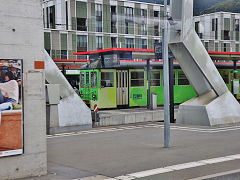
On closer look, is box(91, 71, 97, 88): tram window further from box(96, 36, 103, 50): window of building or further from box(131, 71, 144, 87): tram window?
box(96, 36, 103, 50): window of building

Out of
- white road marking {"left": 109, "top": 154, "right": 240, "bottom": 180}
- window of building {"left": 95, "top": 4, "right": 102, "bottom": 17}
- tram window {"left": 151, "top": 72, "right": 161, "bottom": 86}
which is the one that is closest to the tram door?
tram window {"left": 151, "top": 72, "right": 161, "bottom": 86}

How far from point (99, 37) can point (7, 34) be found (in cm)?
5122

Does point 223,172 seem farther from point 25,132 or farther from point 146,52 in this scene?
point 146,52

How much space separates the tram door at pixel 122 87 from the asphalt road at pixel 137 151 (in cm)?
732

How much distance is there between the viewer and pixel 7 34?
915 centimetres

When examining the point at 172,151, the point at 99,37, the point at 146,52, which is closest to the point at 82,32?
the point at 99,37

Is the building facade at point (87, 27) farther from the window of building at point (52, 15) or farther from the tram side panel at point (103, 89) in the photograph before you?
the tram side panel at point (103, 89)

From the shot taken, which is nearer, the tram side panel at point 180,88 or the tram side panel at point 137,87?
the tram side panel at point 137,87

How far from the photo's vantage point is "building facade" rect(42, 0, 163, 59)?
56.6 meters

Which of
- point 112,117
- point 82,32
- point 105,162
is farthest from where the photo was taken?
point 82,32

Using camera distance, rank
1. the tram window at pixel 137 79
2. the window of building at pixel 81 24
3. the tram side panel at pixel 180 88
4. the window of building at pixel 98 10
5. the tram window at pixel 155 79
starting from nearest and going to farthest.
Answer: the tram window at pixel 137 79, the tram window at pixel 155 79, the tram side panel at pixel 180 88, the window of building at pixel 81 24, the window of building at pixel 98 10

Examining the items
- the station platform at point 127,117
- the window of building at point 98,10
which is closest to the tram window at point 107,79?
the station platform at point 127,117

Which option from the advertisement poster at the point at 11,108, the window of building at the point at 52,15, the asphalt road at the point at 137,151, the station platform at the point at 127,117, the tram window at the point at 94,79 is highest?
the window of building at the point at 52,15

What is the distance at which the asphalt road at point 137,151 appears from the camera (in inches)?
398
